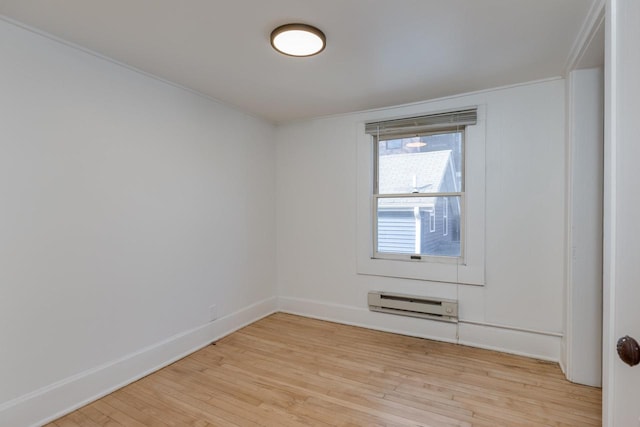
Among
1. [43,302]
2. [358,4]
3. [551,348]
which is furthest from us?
[551,348]

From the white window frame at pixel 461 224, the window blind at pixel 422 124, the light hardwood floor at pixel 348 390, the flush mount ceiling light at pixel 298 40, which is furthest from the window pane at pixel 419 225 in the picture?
the flush mount ceiling light at pixel 298 40

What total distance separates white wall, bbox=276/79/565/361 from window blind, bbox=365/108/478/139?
9 cm

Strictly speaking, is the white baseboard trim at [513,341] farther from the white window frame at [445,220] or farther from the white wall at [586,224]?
the white window frame at [445,220]

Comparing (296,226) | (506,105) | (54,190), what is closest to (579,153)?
(506,105)

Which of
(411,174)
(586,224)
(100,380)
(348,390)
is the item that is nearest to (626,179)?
(586,224)

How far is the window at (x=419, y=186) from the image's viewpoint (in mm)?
3223

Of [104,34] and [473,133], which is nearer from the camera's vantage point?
[104,34]

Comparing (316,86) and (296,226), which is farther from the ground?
(316,86)

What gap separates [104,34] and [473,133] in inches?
119

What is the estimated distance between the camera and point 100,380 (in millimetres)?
2279

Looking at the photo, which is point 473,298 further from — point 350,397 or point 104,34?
point 104,34

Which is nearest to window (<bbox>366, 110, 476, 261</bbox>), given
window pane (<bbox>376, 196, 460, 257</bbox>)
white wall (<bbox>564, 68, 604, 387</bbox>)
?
window pane (<bbox>376, 196, 460, 257</bbox>)

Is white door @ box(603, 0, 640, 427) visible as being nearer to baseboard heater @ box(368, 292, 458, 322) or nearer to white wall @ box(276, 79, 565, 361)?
white wall @ box(276, 79, 565, 361)

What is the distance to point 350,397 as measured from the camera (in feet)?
7.38
